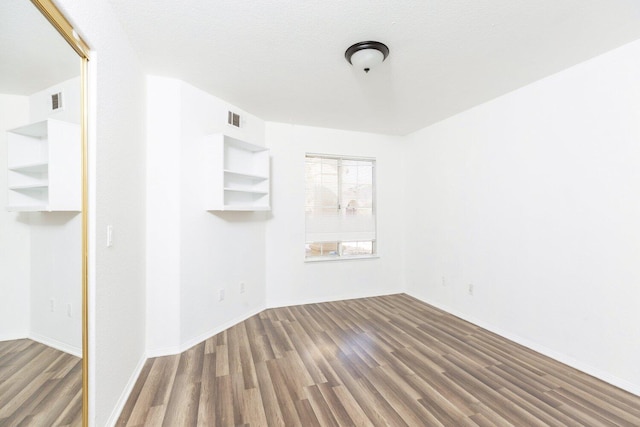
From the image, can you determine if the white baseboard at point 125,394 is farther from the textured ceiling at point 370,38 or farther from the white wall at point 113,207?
the textured ceiling at point 370,38

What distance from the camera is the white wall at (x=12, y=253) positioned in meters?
0.85

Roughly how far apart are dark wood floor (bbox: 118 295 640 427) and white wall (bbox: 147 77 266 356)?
0.26 m

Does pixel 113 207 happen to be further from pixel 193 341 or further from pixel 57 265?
pixel 193 341

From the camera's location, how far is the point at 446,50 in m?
2.06

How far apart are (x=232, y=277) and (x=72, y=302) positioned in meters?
1.85

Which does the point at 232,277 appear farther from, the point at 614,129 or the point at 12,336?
the point at 614,129

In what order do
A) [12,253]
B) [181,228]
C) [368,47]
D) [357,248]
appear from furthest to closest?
[357,248], [181,228], [368,47], [12,253]

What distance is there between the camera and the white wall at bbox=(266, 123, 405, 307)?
3.73 metres

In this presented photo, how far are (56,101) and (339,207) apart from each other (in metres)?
3.32

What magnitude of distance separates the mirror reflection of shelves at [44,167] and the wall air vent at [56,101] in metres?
0.05

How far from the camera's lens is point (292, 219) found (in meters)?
3.81

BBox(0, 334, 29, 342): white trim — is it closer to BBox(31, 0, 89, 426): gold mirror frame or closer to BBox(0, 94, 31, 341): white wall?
BBox(0, 94, 31, 341): white wall

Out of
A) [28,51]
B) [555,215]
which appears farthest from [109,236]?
[555,215]

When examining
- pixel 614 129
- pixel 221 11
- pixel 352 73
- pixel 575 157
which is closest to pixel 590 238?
pixel 575 157
